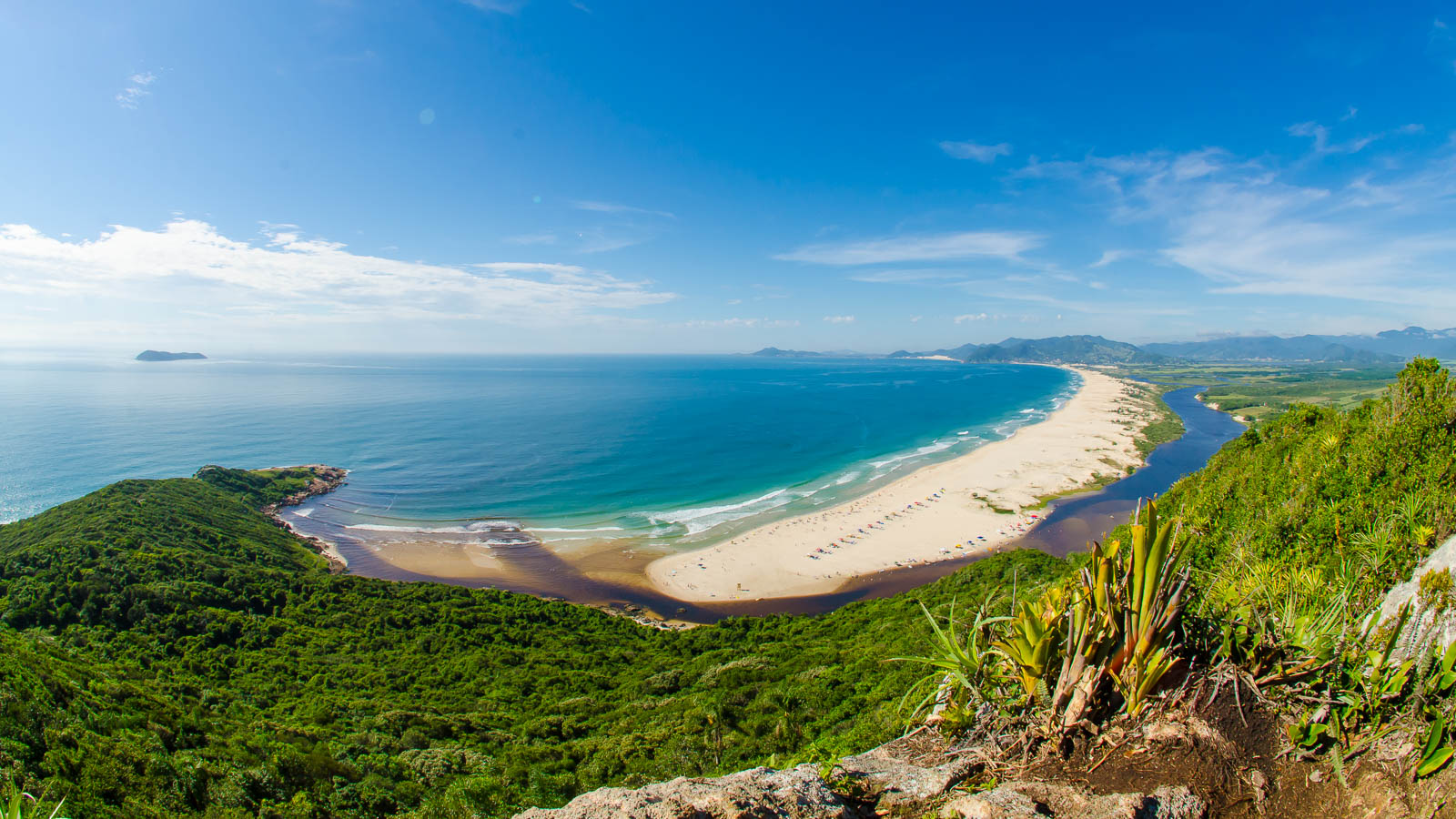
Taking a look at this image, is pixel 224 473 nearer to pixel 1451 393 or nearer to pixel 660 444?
pixel 660 444

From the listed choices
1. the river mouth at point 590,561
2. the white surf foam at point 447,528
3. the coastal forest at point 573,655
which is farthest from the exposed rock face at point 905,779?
the white surf foam at point 447,528

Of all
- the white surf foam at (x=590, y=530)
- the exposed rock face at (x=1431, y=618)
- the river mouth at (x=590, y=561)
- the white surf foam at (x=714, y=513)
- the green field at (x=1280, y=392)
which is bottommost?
the river mouth at (x=590, y=561)

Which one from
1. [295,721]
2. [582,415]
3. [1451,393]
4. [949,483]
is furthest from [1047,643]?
[582,415]

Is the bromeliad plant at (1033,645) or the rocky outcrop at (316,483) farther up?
the bromeliad plant at (1033,645)

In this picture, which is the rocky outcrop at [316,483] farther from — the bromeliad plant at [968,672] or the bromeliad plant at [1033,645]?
the bromeliad plant at [1033,645]

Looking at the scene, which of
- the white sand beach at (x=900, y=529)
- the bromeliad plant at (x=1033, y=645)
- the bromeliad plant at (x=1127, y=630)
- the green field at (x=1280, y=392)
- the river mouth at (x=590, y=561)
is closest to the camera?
the bromeliad plant at (x=1127, y=630)

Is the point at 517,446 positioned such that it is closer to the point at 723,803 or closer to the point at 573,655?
the point at 573,655
